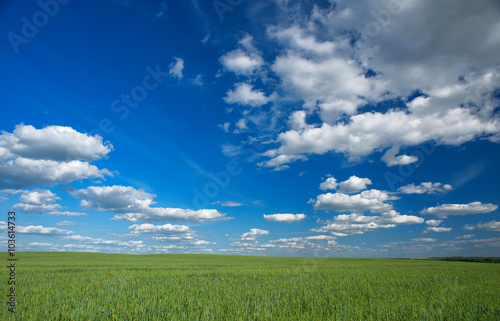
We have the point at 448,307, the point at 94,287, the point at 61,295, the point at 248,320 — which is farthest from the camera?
the point at 94,287

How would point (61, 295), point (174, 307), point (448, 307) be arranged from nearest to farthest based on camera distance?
point (174, 307) < point (448, 307) < point (61, 295)

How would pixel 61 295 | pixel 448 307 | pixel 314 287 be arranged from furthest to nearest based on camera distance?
pixel 314 287 → pixel 61 295 → pixel 448 307

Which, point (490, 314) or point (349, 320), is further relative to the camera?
point (490, 314)

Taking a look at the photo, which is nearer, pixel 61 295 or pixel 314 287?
pixel 61 295

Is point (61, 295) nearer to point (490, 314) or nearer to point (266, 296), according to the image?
point (266, 296)

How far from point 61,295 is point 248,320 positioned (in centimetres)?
691

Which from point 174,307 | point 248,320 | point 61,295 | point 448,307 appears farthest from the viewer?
point 61,295

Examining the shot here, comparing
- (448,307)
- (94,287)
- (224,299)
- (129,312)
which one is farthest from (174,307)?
(448,307)

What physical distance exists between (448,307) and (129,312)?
9.85 meters

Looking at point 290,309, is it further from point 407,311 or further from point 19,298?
point 19,298

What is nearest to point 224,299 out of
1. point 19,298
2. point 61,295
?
point 61,295

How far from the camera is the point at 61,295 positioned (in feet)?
28.3

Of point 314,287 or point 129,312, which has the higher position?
point 129,312

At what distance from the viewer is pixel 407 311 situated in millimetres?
7461
